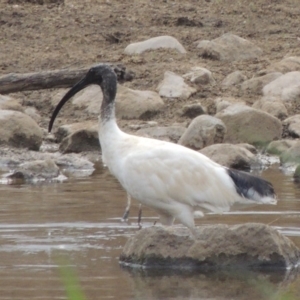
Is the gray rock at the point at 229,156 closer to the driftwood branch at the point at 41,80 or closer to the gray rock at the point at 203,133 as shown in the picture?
the gray rock at the point at 203,133

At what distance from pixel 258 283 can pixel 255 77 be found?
1130cm

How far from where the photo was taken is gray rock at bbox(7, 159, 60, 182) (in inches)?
529

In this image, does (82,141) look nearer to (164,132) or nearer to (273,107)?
(164,132)

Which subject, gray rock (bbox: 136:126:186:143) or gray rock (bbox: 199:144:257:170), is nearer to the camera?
gray rock (bbox: 199:144:257:170)

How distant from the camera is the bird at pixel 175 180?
8.20 m

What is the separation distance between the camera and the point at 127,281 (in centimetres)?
789

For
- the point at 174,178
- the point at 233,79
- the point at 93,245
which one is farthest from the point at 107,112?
the point at 233,79

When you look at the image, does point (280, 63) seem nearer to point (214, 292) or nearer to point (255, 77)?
point (255, 77)

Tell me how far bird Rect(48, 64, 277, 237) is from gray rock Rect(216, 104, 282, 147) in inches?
274

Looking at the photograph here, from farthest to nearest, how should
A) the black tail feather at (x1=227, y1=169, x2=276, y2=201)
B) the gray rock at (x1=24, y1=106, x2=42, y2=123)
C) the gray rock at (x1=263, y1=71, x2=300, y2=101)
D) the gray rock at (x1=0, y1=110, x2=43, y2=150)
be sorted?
the gray rock at (x1=263, y1=71, x2=300, y2=101)
the gray rock at (x1=24, y1=106, x2=42, y2=123)
the gray rock at (x1=0, y1=110, x2=43, y2=150)
the black tail feather at (x1=227, y1=169, x2=276, y2=201)

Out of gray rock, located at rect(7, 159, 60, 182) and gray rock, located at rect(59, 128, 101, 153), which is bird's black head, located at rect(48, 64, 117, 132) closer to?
gray rock, located at rect(7, 159, 60, 182)

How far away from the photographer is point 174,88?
18.2 m

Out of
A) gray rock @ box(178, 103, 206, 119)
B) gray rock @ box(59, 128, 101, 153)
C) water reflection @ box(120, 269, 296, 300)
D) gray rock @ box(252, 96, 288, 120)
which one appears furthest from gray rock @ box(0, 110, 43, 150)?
water reflection @ box(120, 269, 296, 300)

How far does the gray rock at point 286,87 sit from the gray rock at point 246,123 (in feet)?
Result: 6.37
